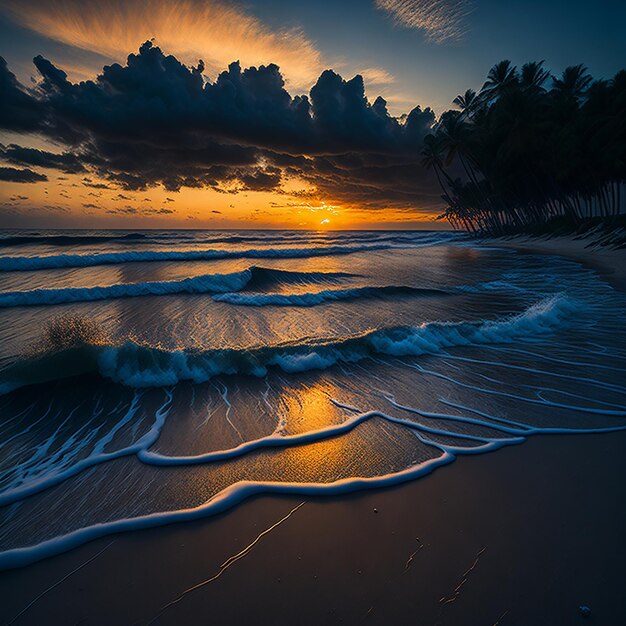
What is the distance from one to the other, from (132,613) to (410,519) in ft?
6.43

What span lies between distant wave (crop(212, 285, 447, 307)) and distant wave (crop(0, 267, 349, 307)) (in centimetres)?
244

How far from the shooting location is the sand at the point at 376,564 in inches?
69.4

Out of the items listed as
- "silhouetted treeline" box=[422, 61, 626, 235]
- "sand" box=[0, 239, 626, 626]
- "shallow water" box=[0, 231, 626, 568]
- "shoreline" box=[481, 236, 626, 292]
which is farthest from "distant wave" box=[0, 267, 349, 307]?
"silhouetted treeline" box=[422, 61, 626, 235]

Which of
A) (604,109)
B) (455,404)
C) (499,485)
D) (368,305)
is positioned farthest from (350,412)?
(604,109)

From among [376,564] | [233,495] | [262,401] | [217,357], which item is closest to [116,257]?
[217,357]

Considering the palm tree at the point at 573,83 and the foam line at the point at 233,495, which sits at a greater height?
the palm tree at the point at 573,83

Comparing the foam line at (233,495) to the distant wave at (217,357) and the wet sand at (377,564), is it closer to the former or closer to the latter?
the wet sand at (377,564)

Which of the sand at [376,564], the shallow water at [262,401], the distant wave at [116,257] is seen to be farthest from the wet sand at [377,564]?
the distant wave at [116,257]

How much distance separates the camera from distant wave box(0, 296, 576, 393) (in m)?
4.98

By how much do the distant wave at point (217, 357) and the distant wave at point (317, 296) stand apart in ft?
16.6

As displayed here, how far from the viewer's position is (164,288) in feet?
46.3

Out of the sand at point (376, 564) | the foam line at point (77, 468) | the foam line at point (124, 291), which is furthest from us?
the foam line at point (124, 291)

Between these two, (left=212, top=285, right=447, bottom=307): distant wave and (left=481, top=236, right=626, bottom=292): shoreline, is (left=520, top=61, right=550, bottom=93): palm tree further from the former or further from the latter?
(left=212, top=285, right=447, bottom=307): distant wave

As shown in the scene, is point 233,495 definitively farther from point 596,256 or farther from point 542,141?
point 542,141
